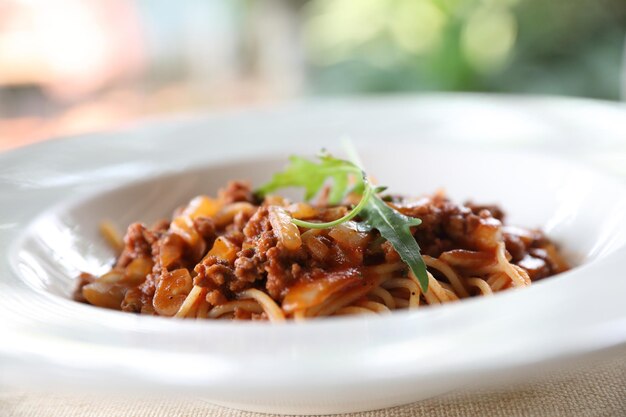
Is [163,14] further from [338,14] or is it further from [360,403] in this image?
[360,403]

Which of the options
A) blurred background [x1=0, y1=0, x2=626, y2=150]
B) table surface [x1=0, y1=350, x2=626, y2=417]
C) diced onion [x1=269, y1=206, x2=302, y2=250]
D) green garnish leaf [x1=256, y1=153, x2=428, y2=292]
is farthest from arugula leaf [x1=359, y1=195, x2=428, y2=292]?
blurred background [x1=0, y1=0, x2=626, y2=150]

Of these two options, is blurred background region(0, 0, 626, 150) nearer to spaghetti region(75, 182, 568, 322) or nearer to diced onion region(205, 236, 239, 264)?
spaghetti region(75, 182, 568, 322)

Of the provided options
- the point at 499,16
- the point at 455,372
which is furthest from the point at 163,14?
the point at 455,372

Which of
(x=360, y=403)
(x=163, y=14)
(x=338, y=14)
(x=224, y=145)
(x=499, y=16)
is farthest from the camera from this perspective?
(x=163, y=14)

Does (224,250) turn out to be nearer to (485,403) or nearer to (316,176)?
(316,176)

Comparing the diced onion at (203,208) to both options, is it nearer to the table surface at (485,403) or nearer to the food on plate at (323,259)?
the food on plate at (323,259)

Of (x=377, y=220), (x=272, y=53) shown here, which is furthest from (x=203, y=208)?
(x=272, y=53)
